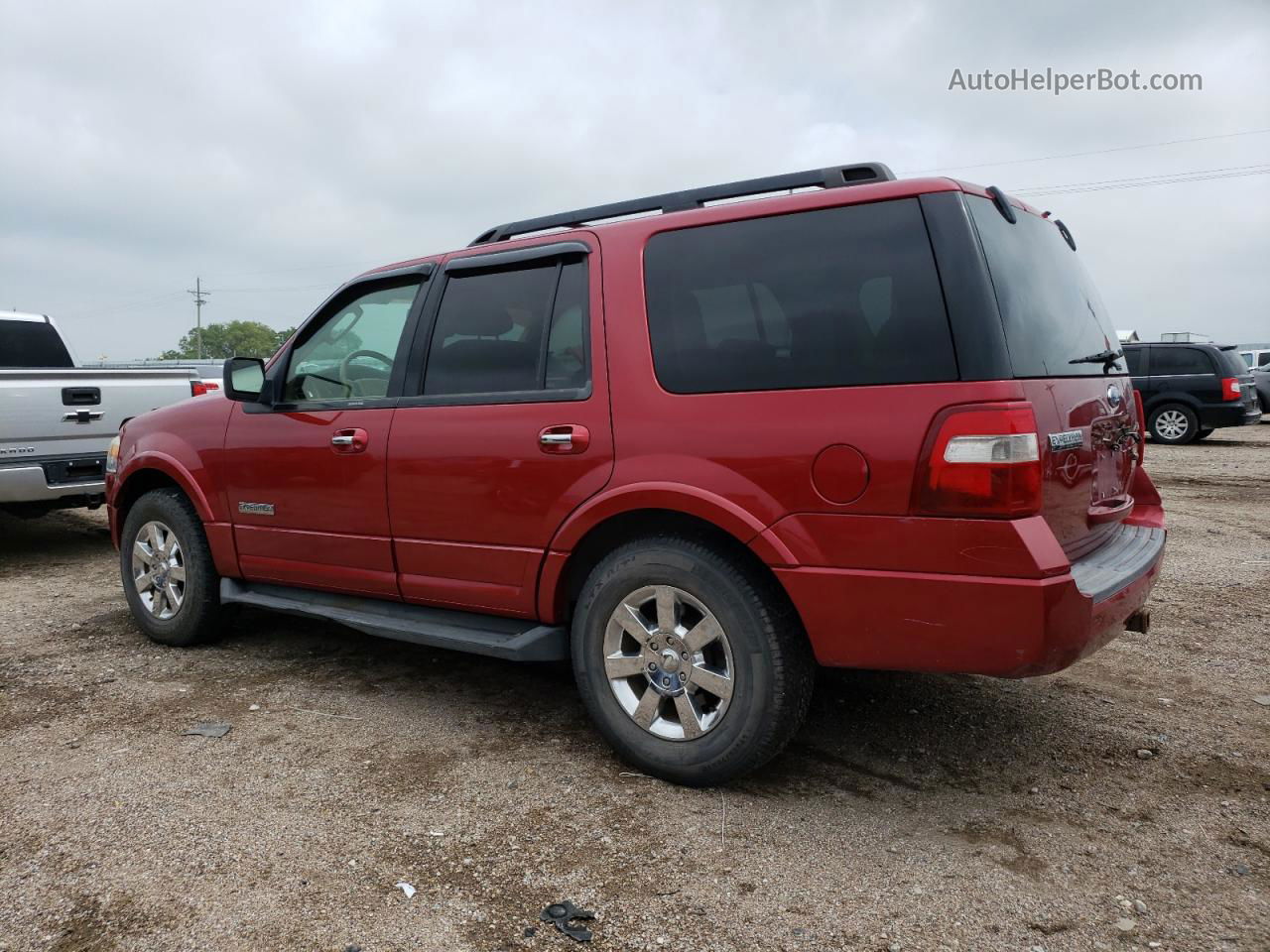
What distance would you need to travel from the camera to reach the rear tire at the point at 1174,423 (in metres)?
15.5

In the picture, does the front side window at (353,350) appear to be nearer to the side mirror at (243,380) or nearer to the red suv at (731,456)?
the red suv at (731,456)

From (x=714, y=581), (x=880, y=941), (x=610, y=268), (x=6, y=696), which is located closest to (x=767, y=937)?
(x=880, y=941)

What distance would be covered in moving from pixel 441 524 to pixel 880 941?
2.08 meters

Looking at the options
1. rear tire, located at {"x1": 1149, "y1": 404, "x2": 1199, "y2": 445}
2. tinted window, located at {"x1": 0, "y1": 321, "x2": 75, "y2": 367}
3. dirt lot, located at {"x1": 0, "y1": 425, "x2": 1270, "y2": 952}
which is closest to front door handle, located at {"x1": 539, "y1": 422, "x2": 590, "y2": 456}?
dirt lot, located at {"x1": 0, "y1": 425, "x2": 1270, "y2": 952}

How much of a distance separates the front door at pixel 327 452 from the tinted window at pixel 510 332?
236mm

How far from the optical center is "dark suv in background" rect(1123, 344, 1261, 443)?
15.1 metres

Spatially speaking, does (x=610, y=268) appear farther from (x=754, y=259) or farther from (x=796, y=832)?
(x=796, y=832)

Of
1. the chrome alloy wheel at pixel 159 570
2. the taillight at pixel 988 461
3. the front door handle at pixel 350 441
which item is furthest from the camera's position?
the chrome alloy wheel at pixel 159 570

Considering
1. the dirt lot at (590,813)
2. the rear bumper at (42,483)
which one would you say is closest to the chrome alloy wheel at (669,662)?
the dirt lot at (590,813)

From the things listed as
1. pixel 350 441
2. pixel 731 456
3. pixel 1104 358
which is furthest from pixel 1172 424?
pixel 350 441

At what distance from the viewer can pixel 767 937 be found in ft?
7.50

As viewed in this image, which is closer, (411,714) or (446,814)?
(446,814)

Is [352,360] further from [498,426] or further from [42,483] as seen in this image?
[42,483]

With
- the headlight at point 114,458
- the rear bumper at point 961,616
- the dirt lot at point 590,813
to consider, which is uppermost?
the headlight at point 114,458
